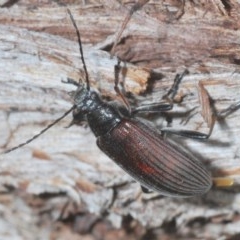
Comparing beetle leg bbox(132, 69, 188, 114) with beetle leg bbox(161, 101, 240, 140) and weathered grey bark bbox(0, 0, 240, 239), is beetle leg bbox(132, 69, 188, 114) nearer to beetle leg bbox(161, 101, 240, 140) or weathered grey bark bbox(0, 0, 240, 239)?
weathered grey bark bbox(0, 0, 240, 239)

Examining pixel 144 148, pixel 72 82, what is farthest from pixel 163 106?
pixel 72 82

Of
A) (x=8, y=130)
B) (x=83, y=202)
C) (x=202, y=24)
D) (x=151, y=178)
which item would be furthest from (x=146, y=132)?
(x=83, y=202)

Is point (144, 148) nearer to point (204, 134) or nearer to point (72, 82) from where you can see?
point (204, 134)

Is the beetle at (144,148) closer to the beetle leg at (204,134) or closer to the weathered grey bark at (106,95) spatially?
the beetle leg at (204,134)

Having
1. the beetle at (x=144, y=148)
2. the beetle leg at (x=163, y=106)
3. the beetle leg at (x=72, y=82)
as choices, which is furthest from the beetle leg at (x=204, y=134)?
the beetle leg at (x=72, y=82)

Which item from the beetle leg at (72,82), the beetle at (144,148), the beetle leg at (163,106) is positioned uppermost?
the beetle leg at (72,82)

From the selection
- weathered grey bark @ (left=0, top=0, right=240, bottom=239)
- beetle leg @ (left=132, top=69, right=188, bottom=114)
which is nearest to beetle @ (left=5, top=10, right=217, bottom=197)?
beetle leg @ (left=132, top=69, right=188, bottom=114)

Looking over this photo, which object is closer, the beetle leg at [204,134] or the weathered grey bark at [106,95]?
the weathered grey bark at [106,95]
